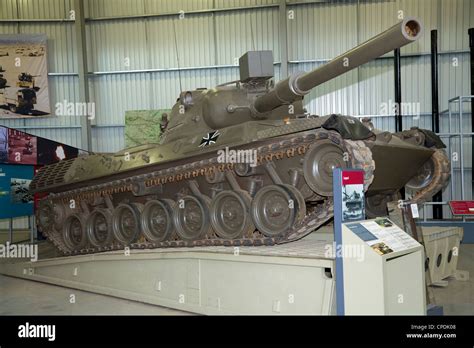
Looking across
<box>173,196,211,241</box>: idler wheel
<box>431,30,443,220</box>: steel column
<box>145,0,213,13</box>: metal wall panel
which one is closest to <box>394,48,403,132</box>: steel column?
<box>431,30,443,220</box>: steel column

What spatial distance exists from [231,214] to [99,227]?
353cm

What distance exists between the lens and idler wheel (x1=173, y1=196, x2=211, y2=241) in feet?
27.6

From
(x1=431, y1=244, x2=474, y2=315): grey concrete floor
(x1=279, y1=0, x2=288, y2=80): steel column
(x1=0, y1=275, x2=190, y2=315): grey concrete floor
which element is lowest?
(x1=0, y1=275, x2=190, y2=315): grey concrete floor

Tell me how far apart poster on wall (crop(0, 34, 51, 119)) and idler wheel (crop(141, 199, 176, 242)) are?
37.3ft

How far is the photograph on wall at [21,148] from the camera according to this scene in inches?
517

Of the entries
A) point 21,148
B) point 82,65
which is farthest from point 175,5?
point 21,148

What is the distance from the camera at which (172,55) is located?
19.0 metres

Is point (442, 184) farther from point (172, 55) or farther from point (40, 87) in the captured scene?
point (40, 87)

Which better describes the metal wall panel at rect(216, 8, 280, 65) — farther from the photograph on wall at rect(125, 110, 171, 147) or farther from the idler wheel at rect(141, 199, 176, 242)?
the idler wheel at rect(141, 199, 176, 242)

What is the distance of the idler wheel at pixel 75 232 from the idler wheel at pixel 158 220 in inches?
71.0

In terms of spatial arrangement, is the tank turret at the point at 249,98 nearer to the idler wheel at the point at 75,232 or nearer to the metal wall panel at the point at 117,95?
the idler wheel at the point at 75,232

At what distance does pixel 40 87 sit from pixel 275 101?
13.3m

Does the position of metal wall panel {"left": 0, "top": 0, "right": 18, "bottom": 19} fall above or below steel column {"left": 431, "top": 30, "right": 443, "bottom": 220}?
above

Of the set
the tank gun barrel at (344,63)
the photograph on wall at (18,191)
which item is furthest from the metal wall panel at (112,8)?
the tank gun barrel at (344,63)
